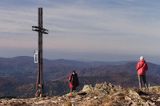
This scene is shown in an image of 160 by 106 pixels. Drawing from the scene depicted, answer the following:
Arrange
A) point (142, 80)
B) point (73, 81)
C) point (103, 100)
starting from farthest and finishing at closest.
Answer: point (73, 81) → point (142, 80) → point (103, 100)

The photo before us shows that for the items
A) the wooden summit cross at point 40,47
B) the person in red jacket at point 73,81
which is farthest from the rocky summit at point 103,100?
the wooden summit cross at point 40,47

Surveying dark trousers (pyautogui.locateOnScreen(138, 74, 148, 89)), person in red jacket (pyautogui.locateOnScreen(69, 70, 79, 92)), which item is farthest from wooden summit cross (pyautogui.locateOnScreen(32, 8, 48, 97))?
dark trousers (pyautogui.locateOnScreen(138, 74, 148, 89))

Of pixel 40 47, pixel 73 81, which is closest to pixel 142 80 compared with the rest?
pixel 73 81

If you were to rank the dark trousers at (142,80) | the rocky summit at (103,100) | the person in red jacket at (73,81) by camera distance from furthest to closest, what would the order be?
the person in red jacket at (73,81) < the dark trousers at (142,80) < the rocky summit at (103,100)

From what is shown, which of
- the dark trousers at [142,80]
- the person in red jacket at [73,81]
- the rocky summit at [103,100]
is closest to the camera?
the rocky summit at [103,100]

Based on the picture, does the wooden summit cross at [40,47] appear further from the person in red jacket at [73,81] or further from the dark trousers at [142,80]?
the dark trousers at [142,80]

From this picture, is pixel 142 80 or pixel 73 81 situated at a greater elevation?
pixel 142 80

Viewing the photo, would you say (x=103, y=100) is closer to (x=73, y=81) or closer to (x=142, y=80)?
(x=142, y=80)

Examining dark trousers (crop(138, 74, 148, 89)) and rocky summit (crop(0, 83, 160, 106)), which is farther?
dark trousers (crop(138, 74, 148, 89))

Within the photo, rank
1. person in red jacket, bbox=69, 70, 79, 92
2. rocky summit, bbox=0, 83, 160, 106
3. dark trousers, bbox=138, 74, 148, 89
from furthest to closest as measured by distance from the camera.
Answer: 1. person in red jacket, bbox=69, 70, 79, 92
2. dark trousers, bbox=138, 74, 148, 89
3. rocky summit, bbox=0, 83, 160, 106

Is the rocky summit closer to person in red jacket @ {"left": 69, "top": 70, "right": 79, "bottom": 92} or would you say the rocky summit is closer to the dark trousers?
the dark trousers

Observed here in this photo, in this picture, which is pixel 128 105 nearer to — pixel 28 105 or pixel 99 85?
pixel 28 105

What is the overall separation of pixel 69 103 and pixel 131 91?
3.82m

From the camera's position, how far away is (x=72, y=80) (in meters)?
37.1
